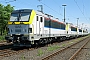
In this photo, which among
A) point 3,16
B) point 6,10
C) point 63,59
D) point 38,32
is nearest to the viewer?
point 63,59

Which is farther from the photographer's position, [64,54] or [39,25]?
[39,25]

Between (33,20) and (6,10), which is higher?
(6,10)

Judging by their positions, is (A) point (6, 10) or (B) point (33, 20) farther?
(A) point (6, 10)

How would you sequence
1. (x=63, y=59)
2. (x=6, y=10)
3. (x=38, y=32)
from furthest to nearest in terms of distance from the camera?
(x=6, y=10)
(x=38, y=32)
(x=63, y=59)

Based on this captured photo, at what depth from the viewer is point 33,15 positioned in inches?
688

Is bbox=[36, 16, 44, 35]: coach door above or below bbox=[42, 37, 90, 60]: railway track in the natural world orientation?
above

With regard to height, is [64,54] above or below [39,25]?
below

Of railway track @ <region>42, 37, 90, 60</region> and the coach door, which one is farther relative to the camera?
the coach door

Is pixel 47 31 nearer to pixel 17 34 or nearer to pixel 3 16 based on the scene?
pixel 17 34

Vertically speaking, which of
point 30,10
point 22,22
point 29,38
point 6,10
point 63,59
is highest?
point 6,10

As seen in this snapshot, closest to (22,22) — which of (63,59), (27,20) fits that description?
(27,20)

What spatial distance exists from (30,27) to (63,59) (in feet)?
17.7

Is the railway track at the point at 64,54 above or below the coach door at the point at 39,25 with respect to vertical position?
below

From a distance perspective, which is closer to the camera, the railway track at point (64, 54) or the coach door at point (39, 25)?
the railway track at point (64, 54)
